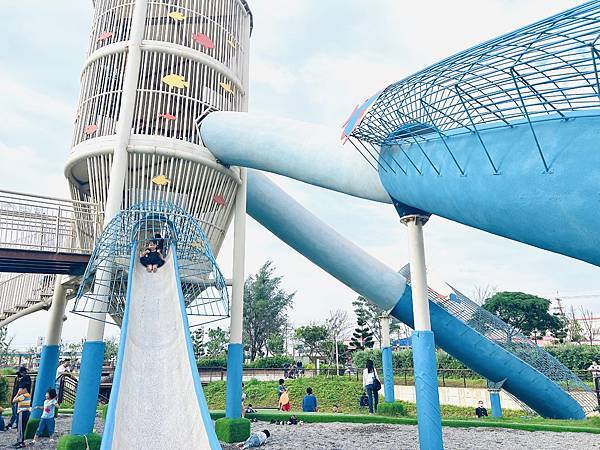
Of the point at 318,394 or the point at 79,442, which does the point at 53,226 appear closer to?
the point at 79,442

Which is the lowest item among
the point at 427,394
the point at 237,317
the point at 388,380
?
the point at 427,394

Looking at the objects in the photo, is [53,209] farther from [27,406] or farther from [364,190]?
[364,190]

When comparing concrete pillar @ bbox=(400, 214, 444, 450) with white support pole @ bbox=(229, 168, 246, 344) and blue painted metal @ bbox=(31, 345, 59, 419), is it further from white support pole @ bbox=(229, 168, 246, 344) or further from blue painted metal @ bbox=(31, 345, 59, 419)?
blue painted metal @ bbox=(31, 345, 59, 419)

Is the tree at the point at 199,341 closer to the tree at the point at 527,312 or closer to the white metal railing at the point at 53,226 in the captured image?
the tree at the point at 527,312

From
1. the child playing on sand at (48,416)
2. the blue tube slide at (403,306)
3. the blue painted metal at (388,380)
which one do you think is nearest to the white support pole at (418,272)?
the blue tube slide at (403,306)

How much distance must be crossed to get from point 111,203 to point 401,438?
1024 centimetres

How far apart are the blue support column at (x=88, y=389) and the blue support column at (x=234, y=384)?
3627 mm

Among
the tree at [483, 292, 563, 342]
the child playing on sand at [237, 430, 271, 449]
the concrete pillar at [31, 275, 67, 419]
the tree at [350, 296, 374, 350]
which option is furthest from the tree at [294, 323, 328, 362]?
the child playing on sand at [237, 430, 271, 449]

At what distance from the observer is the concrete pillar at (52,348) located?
14991mm

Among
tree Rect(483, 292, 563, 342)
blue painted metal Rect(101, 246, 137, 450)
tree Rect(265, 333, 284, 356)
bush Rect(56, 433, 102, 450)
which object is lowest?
bush Rect(56, 433, 102, 450)

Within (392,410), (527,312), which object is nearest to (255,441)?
(392,410)

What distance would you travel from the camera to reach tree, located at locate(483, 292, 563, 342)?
47875mm

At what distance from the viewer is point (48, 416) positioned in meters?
12.4

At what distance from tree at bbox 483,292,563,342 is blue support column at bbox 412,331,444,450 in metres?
42.0
